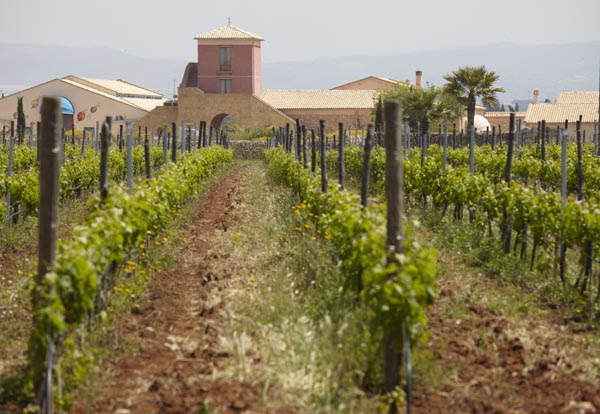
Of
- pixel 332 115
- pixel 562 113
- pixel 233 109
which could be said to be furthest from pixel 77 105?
pixel 562 113

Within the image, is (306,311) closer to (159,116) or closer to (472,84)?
(472,84)

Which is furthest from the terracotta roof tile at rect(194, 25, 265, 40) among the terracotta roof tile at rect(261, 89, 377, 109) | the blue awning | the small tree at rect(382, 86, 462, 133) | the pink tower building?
the small tree at rect(382, 86, 462, 133)

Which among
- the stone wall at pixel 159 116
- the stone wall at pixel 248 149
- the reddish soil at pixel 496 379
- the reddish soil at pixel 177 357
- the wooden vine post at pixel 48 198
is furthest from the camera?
the stone wall at pixel 159 116

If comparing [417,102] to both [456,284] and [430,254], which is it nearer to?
[456,284]

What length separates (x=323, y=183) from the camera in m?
13.6

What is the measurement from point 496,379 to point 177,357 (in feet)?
8.36

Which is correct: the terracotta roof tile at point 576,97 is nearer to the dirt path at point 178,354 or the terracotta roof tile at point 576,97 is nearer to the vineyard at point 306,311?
the vineyard at point 306,311

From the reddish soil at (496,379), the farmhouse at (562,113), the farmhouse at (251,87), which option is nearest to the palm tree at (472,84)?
the farmhouse at (562,113)

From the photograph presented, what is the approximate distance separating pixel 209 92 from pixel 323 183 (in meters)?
64.2

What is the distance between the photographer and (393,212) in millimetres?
7332

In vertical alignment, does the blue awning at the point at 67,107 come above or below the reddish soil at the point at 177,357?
above

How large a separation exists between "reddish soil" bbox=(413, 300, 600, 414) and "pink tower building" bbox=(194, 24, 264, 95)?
67936 mm

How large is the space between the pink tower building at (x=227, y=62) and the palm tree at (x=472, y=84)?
88.0 ft

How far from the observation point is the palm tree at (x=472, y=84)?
167 feet
